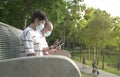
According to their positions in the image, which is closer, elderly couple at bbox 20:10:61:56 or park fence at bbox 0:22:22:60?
elderly couple at bbox 20:10:61:56

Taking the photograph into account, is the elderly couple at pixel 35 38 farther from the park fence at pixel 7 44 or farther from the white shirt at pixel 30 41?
the park fence at pixel 7 44

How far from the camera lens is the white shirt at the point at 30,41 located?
5.22 metres

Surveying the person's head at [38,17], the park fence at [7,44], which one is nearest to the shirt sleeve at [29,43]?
the person's head at [38,17]

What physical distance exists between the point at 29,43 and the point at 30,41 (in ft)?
0.17

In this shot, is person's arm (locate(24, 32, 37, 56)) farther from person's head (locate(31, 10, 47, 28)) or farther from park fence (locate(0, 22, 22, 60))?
park fence (locate(0, 22, 22, 60))

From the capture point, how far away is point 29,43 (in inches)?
208

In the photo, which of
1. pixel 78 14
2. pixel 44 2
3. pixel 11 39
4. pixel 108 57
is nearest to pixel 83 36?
pixel 78 14

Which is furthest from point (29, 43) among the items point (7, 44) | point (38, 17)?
point (7, 44)

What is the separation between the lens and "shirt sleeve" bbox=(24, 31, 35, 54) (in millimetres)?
5165

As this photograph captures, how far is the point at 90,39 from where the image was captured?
53.4 meters

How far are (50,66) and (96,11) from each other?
172ft

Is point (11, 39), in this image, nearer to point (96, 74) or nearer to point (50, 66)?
point (50, 66)

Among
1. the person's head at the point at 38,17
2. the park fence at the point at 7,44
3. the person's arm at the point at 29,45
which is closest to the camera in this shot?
the person's arm at the point at 29,45

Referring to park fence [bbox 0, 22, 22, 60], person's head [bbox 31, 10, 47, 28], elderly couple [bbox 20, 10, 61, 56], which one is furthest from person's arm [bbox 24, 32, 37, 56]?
park fence [bbox 0, 22, 22, 60]
